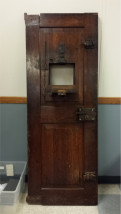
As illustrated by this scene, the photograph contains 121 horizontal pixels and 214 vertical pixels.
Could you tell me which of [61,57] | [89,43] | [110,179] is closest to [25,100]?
[61,57]

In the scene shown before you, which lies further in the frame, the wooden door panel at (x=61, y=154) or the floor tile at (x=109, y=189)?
the floor tile at (x=109, y=189)

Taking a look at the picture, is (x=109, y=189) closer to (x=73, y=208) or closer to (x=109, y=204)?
(x=109, y=204)

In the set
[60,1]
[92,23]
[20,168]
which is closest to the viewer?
[92,23]

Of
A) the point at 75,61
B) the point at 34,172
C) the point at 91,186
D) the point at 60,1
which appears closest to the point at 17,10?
the point at 60,1

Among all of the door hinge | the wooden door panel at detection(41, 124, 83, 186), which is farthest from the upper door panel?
the door hinge

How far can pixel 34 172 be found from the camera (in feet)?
5.98

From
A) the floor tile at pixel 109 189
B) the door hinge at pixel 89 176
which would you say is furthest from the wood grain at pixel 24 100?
the floor tile at pixel 109 189

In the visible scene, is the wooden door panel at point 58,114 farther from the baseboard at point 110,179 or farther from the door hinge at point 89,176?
the baseboard at point 110,179

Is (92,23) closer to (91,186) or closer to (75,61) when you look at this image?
(75,61)

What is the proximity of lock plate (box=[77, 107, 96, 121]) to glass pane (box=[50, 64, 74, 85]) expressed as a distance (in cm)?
28

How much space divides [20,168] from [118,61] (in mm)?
1476

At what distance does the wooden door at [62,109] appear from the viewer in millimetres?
1750

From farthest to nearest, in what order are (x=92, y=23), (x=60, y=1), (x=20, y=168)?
(x=20, y=168) < (x=60, y=1) < (x=92, y=23)

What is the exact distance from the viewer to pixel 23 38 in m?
2.03
